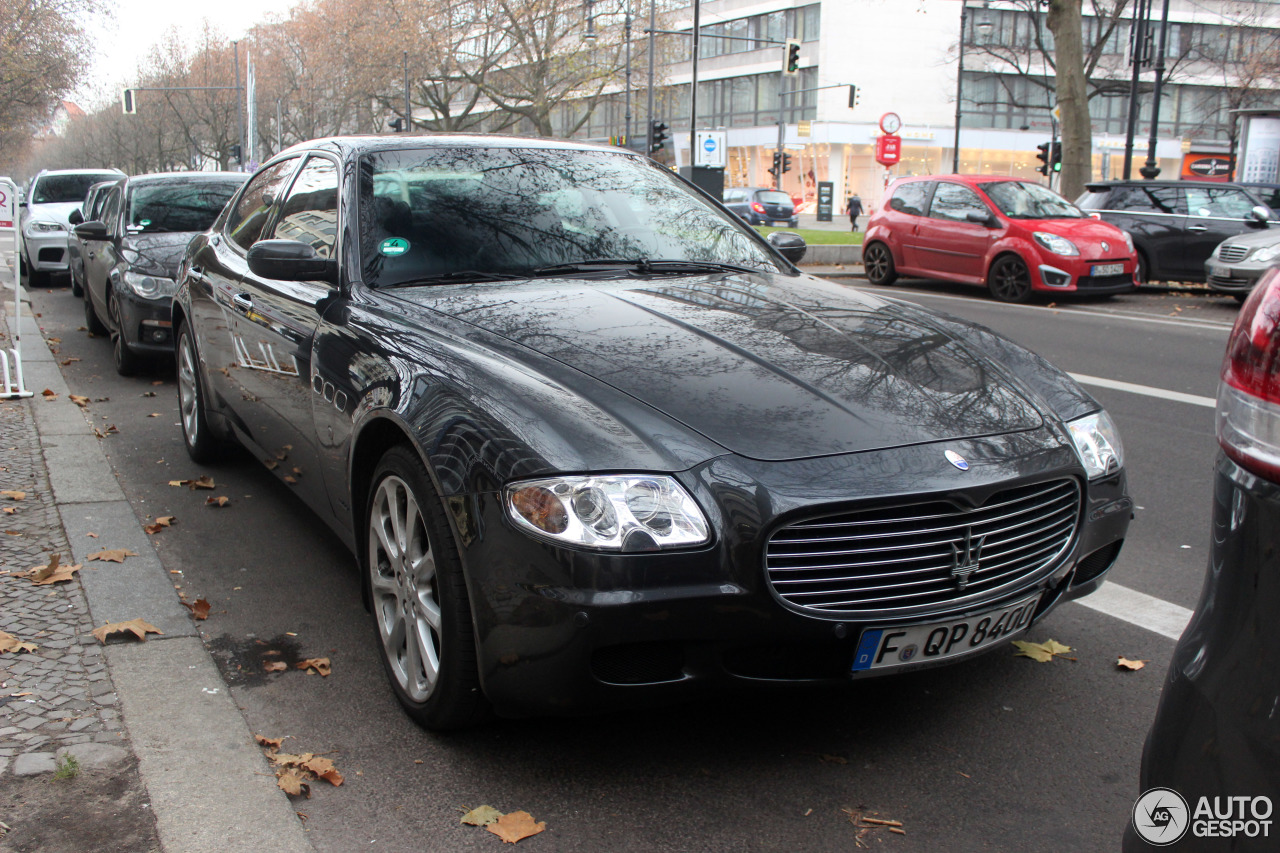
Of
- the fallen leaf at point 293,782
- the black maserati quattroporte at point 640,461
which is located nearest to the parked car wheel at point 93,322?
the black maserati quattroporte at point 640,461

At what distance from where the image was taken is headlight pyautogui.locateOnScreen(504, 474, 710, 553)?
2506mm

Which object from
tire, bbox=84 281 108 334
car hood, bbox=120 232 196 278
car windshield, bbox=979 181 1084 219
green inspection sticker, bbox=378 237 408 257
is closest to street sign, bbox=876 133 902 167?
car windshield, bbox=979 181 1084 219

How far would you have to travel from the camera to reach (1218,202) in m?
16.4

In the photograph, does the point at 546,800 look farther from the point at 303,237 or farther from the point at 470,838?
the point at 303,237

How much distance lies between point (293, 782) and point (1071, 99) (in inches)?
926

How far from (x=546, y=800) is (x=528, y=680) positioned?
33 centimetres

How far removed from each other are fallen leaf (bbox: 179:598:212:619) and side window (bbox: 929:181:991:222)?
13.5 m

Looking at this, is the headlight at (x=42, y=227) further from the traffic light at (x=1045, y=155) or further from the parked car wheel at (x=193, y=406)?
the traffic light at (x=1045, y=155)

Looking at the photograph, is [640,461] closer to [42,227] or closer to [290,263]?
[290,263]

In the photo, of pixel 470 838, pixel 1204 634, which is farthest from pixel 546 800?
pixel 1204 634

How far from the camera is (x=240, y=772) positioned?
285cm

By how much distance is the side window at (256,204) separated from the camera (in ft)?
16.4

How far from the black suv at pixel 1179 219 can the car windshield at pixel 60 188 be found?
16.0 metres

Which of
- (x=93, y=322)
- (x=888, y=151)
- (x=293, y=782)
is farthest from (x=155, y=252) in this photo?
(x=888, y=151)
